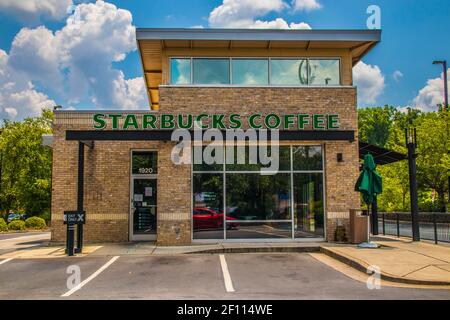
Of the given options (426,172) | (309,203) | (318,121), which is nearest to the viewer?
(318,121)

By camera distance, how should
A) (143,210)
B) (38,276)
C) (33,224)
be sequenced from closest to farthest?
1. (38,276)
2. (143,210)
3. (33,224)

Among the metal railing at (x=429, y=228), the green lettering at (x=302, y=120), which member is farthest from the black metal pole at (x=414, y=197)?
the green lettering at (x=302, y=120)

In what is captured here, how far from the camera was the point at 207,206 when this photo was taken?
16.3 metres

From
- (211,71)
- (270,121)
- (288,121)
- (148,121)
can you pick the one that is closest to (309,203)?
(288,121)

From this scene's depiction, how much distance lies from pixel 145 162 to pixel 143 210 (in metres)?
1.78

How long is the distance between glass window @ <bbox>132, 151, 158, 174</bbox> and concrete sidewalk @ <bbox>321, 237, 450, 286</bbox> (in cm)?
680

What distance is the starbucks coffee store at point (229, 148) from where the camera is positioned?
15.9 meters

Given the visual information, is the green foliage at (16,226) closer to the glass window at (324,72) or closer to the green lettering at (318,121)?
the green lettering at (318,121)

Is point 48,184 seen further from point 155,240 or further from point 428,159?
point 428,159

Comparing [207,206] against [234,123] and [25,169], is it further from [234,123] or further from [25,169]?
[25,169]

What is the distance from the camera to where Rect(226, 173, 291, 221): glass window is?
16297 mm
